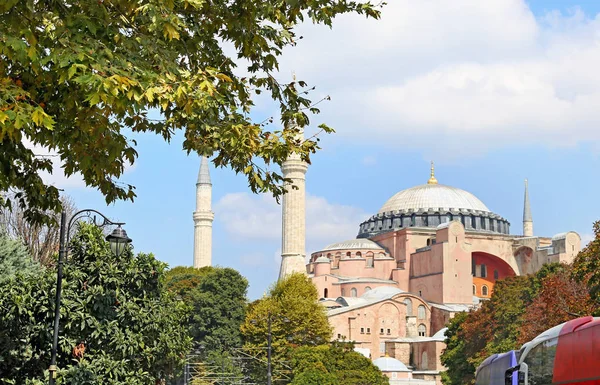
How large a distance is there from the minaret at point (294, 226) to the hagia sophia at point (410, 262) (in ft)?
0.27

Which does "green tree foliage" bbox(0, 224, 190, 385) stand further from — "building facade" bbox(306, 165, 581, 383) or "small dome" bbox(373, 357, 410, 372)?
"building facade" bbox(306, 165, 581, 383)

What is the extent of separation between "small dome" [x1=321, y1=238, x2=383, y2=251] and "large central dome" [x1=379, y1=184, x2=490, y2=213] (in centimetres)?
740

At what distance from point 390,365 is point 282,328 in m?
17.9

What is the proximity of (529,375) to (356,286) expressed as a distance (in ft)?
249

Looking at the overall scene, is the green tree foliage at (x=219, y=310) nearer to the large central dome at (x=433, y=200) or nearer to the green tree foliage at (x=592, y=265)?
the green tree foliage at (x=592, y=265)

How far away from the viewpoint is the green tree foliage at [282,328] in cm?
5730

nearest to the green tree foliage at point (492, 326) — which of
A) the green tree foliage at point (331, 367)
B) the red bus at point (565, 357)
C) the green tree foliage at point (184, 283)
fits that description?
the green tree foliage at point (331, 367)

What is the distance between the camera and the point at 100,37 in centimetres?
894

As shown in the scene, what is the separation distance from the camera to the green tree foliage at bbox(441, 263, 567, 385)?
158 feet

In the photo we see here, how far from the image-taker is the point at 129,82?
315 inches

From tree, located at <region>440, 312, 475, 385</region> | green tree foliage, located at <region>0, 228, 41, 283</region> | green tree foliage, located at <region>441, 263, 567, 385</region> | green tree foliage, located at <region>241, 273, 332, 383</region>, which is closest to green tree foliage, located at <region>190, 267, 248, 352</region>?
green tree foliage, located at <region>241, 273, 332, 383</region>

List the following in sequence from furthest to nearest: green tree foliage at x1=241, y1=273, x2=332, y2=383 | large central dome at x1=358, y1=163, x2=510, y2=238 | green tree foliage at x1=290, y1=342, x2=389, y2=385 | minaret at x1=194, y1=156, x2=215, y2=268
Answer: large central dome at x1=358, y1=163, x2=510, y2=238, minaret at x1=194, y1=156, x2=215, y2=268, green tree foliage at x1=241, y1=273, x2=332, y2=383, green tree foliage at x1=290, y1=342, x2=389, y2=385

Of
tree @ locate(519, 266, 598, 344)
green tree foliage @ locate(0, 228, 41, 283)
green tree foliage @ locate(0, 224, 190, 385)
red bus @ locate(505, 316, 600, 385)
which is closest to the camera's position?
red bus @ locate(505, 316, 600, 385)

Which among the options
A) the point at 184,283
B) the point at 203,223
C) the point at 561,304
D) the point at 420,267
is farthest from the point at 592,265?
the point at 203,223
